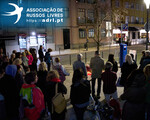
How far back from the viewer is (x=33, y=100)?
11.6 feet

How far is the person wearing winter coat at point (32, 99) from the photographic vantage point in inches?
139

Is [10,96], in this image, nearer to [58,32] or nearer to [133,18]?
[58,32]

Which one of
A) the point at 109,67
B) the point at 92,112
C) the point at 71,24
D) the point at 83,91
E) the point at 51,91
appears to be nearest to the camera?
the point at 83,91

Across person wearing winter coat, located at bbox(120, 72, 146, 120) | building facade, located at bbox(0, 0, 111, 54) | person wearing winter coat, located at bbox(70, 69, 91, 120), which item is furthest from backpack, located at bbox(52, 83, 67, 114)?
building facade, located at bbox(0, 0, 111, 54)

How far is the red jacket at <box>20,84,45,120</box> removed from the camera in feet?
11.6

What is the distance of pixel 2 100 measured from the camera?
366cm

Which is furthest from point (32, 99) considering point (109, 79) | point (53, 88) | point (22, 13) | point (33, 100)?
point (22, 13)

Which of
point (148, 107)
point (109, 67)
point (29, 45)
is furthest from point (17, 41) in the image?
point (148, 107)

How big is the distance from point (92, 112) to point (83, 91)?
37.5 inches

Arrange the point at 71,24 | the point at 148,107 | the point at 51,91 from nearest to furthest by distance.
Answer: the point at 148,107 → the point at 51,91 → the point at 71,24

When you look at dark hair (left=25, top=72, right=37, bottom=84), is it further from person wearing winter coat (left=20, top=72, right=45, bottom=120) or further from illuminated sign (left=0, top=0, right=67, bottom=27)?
illuminated sign (left=0, top=0, right=67, bottom=27)

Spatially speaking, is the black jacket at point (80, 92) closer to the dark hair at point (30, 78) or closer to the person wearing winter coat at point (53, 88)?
the person wearing winter coat at point (53, 88)

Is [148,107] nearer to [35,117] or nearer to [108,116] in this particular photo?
[108,116]

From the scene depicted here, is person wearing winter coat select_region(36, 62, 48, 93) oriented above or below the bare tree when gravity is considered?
below
